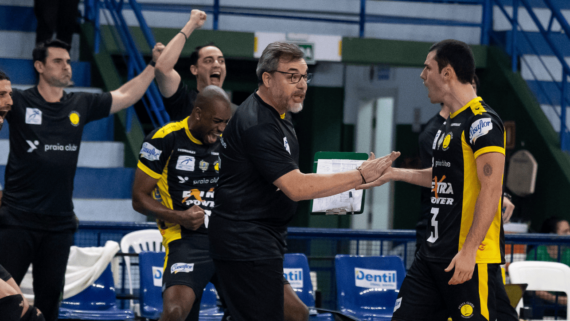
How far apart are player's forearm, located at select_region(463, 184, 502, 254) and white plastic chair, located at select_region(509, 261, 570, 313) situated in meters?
2.54

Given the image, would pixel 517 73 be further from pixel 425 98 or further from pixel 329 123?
pixel 329 123

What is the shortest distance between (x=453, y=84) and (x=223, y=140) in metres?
1.25

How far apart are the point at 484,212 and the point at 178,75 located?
247 centimetres

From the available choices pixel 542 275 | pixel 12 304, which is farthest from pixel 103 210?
pixel 542 275

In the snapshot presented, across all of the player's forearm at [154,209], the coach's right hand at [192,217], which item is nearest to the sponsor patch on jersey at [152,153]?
the player's forearm at [154,209]

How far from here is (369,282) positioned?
18.6 ft

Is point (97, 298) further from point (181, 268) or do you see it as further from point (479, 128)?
point (479, 128)

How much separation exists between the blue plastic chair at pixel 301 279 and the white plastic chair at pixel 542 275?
1602 millimetres

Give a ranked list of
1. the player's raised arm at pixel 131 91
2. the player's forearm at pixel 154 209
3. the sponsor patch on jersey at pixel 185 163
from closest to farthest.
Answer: the player's forearm at pixel 154 209 → the sponsor patch on jersey at pixel 185 163 → the player's raised arm at pixel 131 91

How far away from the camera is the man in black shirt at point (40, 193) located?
14.8ft

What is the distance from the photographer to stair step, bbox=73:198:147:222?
25.2 feet

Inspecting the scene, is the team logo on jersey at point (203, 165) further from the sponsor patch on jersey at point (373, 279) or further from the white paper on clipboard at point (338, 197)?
the sponsor patch on jersey at point (373, 279)

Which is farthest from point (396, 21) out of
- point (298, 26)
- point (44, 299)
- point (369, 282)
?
point (44, 299)

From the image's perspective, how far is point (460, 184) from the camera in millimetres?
3543
